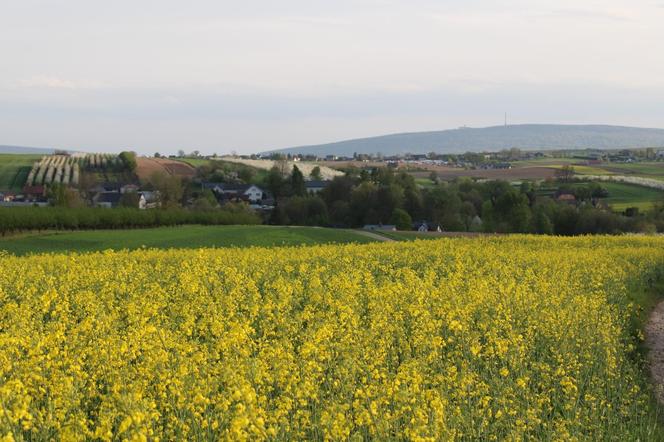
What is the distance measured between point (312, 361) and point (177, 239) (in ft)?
163


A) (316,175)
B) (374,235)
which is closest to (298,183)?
(316,175)

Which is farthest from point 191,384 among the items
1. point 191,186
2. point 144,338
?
point 191,186

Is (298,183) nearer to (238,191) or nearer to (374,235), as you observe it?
(238,191)

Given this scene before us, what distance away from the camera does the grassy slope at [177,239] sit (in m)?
54.6

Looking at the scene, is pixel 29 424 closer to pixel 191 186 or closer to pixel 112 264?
pixel 112 264

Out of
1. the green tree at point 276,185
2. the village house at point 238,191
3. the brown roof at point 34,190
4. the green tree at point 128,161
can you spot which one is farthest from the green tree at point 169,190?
the green tree at point 128,161

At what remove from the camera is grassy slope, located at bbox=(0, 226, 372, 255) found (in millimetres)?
54562

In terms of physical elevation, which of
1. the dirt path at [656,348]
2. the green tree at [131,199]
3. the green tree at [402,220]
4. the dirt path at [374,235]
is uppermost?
the dirt path at [656,348]

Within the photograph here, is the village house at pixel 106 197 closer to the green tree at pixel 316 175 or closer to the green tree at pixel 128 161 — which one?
the green tree at pixel 128 161

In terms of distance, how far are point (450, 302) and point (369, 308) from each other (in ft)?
5.26

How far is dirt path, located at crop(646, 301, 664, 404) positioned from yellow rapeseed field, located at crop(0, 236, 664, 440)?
1.27ft

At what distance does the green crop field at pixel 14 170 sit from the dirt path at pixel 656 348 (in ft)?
450

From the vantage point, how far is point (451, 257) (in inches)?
1252

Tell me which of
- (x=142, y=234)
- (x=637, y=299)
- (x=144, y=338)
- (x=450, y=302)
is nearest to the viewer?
(x=144, y=338)
